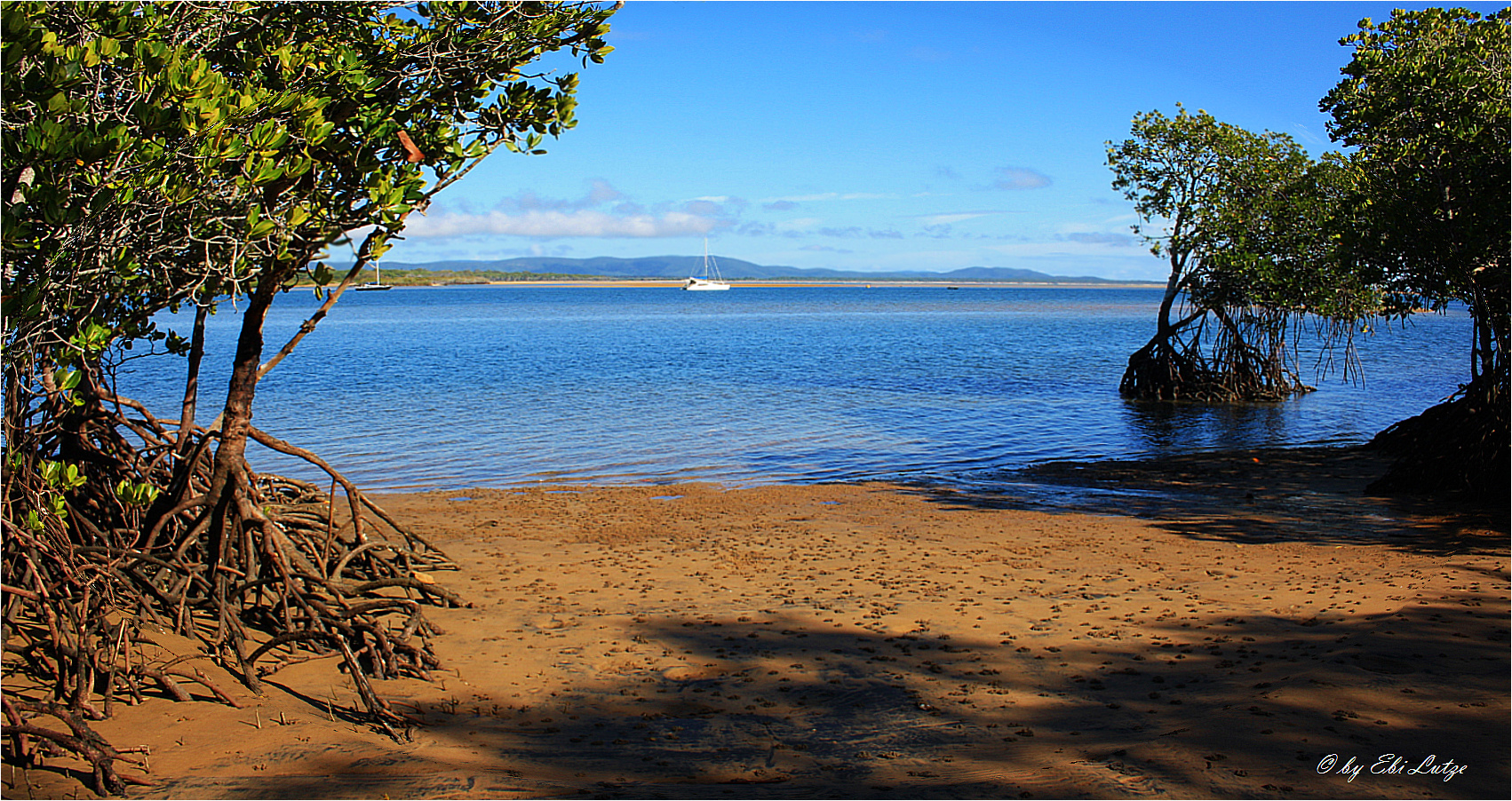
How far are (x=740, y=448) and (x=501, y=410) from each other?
7.87 metres

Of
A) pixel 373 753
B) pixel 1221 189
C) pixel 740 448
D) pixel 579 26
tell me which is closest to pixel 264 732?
pixel 373 753

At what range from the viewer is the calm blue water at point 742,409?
17297 mm

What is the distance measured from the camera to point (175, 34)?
5688 millimetres

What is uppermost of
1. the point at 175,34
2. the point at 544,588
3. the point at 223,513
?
the point at 175,34

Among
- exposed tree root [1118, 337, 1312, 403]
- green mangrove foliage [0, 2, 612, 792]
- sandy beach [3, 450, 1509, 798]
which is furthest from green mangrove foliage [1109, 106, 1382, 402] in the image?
green mangrove foliage [0, 2, 612, 792]

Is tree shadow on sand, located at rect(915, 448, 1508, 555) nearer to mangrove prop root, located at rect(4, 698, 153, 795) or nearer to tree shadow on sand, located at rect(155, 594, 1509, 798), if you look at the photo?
tree shadow on sand, located at rect(155, 594, 1509, 798)

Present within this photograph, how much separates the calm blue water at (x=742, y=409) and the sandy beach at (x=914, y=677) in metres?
5.45

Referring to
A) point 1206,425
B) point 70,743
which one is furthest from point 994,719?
point 1206,425

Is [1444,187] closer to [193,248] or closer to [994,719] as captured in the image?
[994,719]

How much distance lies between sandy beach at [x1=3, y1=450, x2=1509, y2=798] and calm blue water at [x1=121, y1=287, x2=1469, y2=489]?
545 centimetres

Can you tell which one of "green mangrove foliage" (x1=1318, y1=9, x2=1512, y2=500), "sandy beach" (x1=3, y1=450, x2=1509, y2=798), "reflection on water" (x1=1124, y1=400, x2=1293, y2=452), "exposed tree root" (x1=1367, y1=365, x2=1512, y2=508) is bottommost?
"sandy beach" (x1=3, y1=450, x2=1509, y2=798)

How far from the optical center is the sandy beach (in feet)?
16.4

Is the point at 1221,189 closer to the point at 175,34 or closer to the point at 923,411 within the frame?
the point at 923,411

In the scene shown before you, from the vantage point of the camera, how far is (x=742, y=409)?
80.4ft
